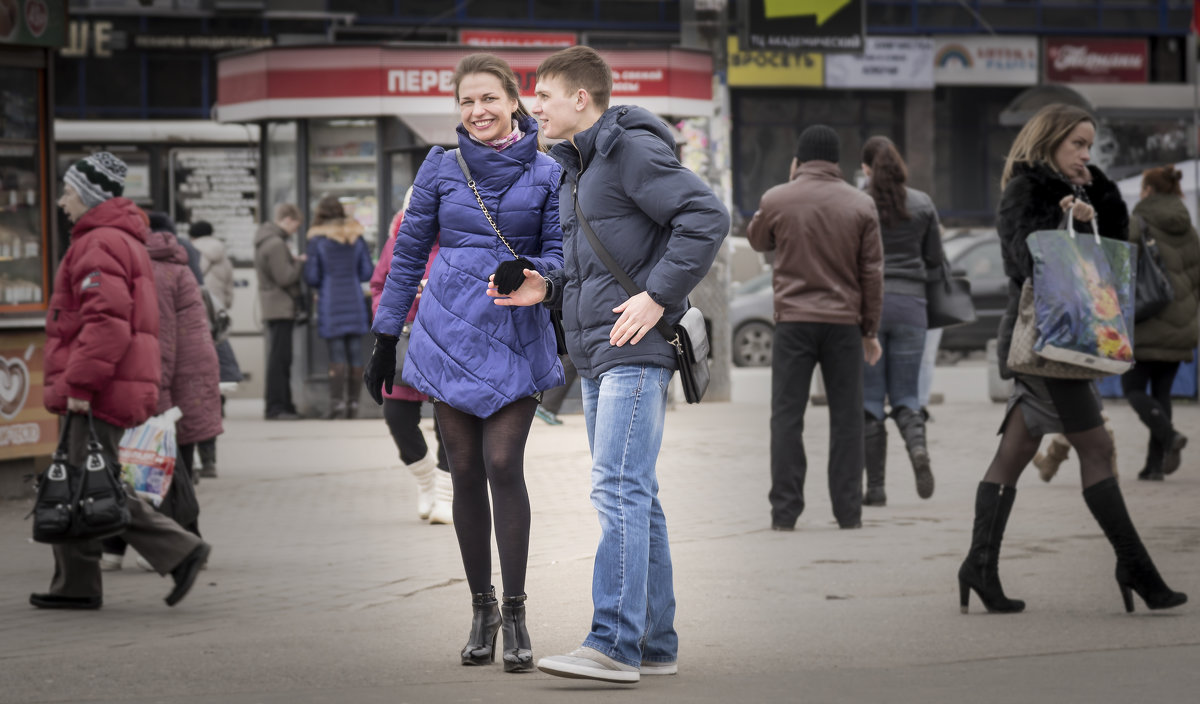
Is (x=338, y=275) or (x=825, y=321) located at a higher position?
(x=338, y=275)

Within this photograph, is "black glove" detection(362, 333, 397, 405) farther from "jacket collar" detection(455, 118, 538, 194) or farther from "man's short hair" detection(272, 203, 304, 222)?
"man's short hair" detection(272, 203, 304, 222)

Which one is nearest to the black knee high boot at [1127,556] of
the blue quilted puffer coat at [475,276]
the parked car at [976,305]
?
the blue quilted puffer coat at [475,276]

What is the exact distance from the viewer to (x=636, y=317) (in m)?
5.17

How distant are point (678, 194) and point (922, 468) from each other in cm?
488

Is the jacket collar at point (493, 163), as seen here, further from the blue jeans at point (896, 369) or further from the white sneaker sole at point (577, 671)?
the blue jeans at point (896, 369)

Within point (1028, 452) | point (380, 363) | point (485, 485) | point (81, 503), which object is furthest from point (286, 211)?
point (485, 485)

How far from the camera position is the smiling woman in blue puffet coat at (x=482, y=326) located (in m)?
5.57

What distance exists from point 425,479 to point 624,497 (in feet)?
13.1

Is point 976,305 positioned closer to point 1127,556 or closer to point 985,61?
point 985,61

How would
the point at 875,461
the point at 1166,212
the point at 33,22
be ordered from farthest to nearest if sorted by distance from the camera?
the point at 1166,212, the point at 33,22, the point at 875,461

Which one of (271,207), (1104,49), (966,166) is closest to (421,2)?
(966,166)

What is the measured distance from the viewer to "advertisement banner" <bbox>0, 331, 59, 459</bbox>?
1006cm

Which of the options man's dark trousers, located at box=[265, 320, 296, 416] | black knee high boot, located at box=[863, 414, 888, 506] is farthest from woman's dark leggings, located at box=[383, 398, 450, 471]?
man's dark trousers, located at box=[265, 320, 296, 416]

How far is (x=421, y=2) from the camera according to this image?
3166cm
